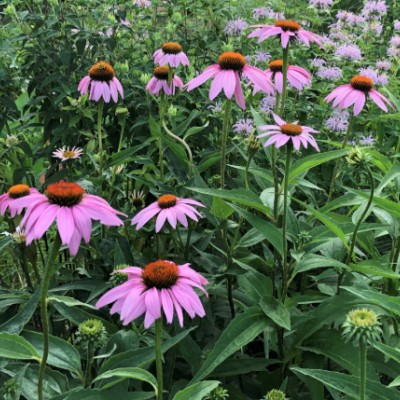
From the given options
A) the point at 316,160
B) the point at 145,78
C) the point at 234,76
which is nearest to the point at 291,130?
the point at 316,160

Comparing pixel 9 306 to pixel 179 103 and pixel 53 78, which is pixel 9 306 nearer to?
pixel 53 78

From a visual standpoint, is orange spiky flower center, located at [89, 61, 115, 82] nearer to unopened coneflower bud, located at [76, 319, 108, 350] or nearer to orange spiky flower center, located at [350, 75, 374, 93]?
orange spiky flower center, located at [350, 75, 374, 93]

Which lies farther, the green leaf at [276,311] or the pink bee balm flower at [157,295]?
the green leaf at [276,311]

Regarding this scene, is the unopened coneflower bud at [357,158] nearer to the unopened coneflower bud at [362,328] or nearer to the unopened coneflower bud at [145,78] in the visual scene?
the unopened coneflower bud at [362,328]

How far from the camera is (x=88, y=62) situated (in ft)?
6.11

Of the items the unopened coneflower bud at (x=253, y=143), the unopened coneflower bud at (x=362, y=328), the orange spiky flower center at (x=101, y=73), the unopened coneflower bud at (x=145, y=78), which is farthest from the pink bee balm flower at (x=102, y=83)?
the unopened coneflower bud at (x=362, y=328)

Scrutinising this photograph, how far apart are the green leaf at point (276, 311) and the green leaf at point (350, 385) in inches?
4.4

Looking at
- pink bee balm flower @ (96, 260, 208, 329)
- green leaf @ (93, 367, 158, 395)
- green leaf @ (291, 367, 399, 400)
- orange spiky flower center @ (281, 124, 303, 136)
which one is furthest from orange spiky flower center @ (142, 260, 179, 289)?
orange spiky flower center @ (281, 124, 303, 136)

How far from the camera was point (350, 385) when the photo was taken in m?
0.86

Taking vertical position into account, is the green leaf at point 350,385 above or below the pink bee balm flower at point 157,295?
below

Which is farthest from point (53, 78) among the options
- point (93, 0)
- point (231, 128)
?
point (231, 128)

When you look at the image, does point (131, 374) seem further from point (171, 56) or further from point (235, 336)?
point (171, 56)

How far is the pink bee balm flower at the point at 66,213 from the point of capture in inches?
27.5

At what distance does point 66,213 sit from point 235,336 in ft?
1.34
